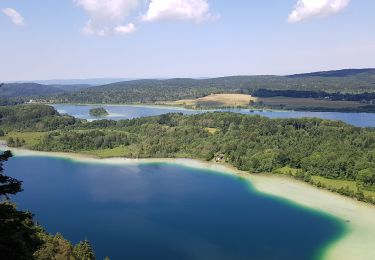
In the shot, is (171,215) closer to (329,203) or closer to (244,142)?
(329,203)

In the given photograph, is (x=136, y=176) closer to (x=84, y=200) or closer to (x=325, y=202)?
(x=84, y=200)

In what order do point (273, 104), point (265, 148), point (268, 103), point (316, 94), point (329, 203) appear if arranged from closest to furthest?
point (329, 203) → point (265, 148) → point (273, 104) → point (268, 103) → point (316, 94)

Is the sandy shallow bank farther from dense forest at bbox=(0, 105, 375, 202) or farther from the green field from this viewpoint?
the green field

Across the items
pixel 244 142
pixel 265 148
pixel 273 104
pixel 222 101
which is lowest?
Answer: pixel 273 104

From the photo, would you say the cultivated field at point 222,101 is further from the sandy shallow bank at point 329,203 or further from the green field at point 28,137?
the sandy shallow bank at point 329,203

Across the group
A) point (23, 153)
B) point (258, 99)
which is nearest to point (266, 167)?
point (23, 153)

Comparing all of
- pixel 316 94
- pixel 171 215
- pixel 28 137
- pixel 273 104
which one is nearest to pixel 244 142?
pixel 171 215
